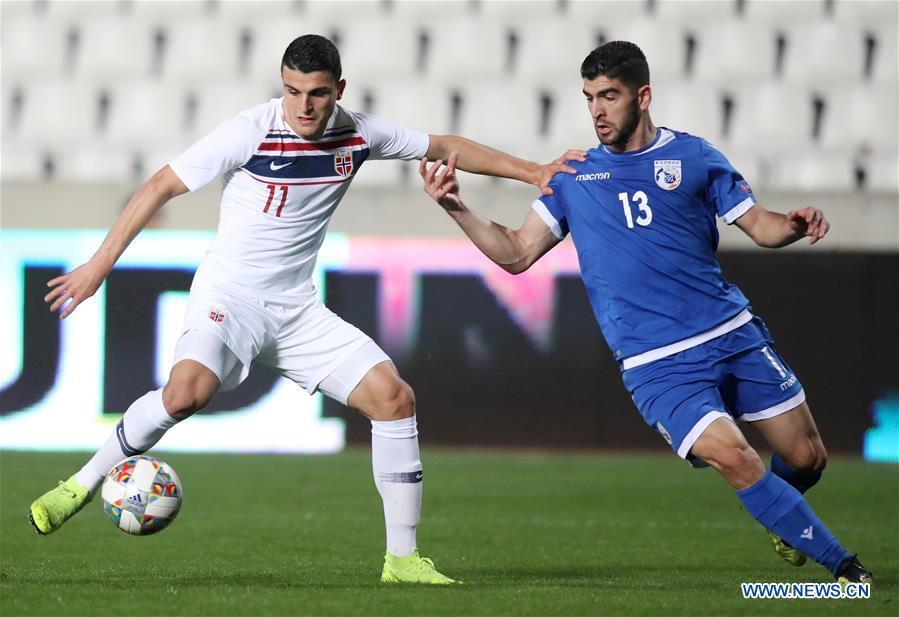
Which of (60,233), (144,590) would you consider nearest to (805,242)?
(60,233)

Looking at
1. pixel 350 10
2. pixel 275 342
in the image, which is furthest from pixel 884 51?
pixel 275 342

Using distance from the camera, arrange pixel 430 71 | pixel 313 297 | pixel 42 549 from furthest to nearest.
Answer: pixel 430 71 < pixel 42 549 < pixel 313 297

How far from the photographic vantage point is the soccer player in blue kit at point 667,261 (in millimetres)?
5707

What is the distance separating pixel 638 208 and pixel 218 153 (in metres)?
1.78

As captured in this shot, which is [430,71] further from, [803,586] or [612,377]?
[803,586]

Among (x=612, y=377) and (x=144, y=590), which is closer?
(x=144, y=590)

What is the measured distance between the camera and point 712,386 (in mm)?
5637

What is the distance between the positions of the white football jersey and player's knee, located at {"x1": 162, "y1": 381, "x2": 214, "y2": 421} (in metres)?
0.59

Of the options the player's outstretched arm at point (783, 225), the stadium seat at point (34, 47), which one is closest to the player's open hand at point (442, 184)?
the player's outstretched arm at point (783, 225)

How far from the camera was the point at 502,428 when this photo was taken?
13000mm

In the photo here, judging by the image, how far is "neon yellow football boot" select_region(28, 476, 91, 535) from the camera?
5.66 metres

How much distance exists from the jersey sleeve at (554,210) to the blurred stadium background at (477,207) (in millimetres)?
6697

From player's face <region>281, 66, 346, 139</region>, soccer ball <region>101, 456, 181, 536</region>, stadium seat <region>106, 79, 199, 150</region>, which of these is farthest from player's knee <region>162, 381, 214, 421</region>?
stadium seat <region>106, 79, 199, 150</region>

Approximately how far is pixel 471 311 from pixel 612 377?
1441 mm
